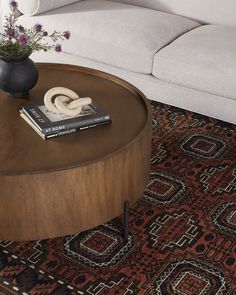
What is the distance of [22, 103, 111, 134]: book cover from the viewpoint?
1.71 metres

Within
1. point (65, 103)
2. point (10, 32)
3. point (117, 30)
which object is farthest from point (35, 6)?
point (65, 103)

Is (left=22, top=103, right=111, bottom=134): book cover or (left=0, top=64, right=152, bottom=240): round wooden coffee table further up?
(left=22, top=103, right=111, bottom=134): book cover

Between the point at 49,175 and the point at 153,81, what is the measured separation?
3.91 feet

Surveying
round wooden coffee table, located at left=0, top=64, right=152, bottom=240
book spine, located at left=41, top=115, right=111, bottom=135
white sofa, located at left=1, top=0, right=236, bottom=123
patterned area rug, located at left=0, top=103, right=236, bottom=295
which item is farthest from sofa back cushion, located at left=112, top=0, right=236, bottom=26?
book spine, located at left=41, top=115, right=111, bottom=135

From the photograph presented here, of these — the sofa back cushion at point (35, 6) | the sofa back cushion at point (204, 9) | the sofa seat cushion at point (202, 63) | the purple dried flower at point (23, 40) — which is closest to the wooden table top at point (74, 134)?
the purple dried flower at point (23, 40)

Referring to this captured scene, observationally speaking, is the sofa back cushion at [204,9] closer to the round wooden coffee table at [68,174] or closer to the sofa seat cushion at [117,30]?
the sofa seat cushion at [117,30]

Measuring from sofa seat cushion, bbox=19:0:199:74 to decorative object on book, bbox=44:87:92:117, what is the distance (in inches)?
32.0

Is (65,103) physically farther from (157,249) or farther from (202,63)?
(202,63)

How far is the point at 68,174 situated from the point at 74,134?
23 centimetres

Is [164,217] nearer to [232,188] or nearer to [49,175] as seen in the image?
[232,188]

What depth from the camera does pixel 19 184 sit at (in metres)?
1.52

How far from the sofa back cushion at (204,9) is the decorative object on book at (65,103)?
1.31 m

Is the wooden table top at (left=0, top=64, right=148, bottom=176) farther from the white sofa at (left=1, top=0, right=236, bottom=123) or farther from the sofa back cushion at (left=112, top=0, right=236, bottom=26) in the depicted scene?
the sofa back cushion at (left=112, top=0, right=236, bottom=26)

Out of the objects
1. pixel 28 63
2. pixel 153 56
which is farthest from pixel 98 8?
pixel 28 63
